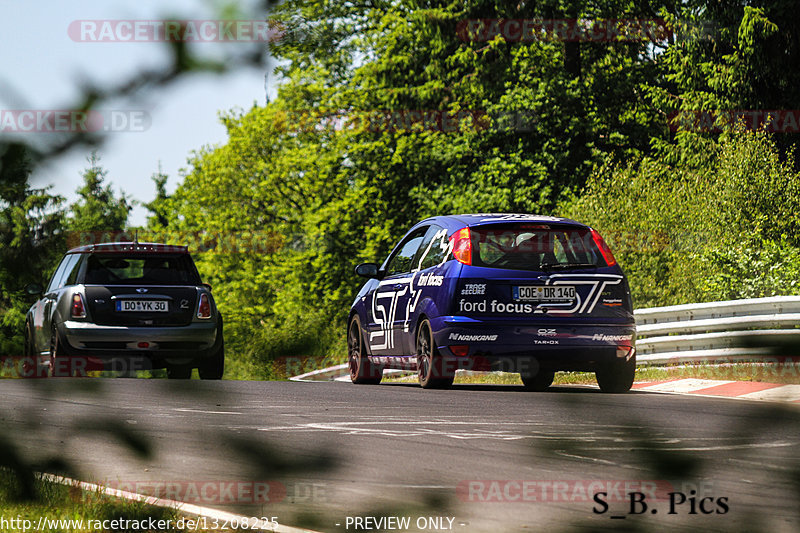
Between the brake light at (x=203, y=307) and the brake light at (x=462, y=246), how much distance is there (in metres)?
4.15

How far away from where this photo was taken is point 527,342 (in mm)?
11242

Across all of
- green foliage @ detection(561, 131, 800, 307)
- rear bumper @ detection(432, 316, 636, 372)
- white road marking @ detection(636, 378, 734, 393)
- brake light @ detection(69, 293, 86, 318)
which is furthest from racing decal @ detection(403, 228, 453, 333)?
green foliage @ detection(561, 131, 800, 307)

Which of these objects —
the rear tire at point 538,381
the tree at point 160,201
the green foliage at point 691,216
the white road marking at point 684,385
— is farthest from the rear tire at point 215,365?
the tree at point 160,201

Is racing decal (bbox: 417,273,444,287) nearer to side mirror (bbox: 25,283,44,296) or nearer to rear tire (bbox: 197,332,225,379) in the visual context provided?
rear tire (bbox: 197,332,225,379)

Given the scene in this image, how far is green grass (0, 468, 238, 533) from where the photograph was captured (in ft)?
7.97

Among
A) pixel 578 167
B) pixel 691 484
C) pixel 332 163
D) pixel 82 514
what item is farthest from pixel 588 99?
pixel 691 484

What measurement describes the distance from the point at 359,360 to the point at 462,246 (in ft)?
10.6

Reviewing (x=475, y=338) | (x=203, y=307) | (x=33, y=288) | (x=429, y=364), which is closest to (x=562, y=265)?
(x=475, y=338)

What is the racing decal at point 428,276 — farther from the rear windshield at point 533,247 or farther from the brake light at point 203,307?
the brake light at point 203,307

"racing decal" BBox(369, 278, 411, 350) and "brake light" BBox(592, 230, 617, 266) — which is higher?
"brake light" BBox(592, 230, 617, 266)

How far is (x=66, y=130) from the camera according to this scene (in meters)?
1.96

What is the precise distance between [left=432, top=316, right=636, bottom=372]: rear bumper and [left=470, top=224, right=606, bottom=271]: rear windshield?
548 millimetres

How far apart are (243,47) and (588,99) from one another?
33.7 m

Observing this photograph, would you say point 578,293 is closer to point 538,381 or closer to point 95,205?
point 538,381
